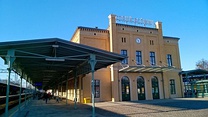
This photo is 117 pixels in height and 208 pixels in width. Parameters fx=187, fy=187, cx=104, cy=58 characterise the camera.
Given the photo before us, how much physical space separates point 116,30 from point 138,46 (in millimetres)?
3941

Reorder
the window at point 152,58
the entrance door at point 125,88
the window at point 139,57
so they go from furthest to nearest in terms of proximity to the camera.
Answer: the window at point 152,58
the window at point 139,57
the entrance door at point 125,88

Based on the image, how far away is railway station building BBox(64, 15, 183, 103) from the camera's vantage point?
23.6 metres

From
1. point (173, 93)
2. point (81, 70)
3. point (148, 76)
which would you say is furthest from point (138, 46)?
point (81, 70)

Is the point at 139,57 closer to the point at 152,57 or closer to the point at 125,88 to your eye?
the point at 152,57

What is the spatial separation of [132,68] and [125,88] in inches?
131

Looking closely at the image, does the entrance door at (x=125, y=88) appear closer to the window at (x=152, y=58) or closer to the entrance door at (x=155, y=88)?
the entrance door at (x=155, y=88)

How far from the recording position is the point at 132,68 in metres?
22.6

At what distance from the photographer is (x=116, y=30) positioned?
24953 mm

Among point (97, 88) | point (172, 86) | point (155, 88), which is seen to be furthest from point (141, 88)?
point (97, 88)

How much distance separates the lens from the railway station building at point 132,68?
23594mm

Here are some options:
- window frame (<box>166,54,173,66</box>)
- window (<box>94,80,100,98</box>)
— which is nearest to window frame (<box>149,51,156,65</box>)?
window frame (<box>166,54,173,66</box>)

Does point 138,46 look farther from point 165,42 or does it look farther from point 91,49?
point 91,49

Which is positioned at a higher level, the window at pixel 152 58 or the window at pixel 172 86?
the window at pixel 152 58

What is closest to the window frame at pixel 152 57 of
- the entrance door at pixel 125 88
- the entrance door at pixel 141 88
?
the entrance door at pixel 141 88
